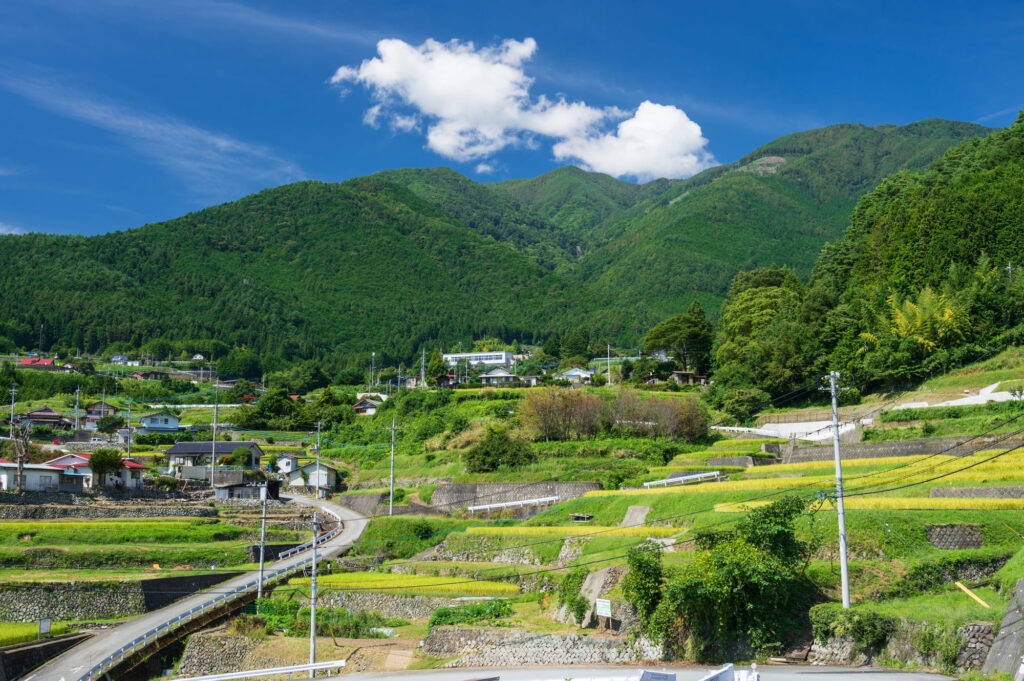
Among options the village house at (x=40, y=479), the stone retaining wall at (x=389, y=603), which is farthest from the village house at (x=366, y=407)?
the stone retaining wall at (x=389, y=603)

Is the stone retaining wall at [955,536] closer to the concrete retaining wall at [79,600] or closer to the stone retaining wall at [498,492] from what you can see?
the stone retaining wall at [498,492]

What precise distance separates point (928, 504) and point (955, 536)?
5.97ft

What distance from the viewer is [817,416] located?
136 ft

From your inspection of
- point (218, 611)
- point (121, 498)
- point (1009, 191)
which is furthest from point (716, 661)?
point (1009, 191)

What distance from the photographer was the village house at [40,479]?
3956cm

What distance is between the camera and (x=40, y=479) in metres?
40.8

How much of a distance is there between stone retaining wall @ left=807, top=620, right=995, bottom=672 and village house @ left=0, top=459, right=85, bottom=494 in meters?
37.4

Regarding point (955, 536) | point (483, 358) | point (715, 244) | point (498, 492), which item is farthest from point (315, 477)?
point (715, 244)

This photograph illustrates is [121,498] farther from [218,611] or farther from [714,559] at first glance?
[714,559]

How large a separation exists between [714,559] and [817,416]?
24.5 m

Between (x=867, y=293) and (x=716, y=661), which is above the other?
(x=867, y=293)

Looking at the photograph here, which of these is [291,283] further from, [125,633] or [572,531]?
[125,633]

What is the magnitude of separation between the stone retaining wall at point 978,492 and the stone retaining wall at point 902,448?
3588 millimetres

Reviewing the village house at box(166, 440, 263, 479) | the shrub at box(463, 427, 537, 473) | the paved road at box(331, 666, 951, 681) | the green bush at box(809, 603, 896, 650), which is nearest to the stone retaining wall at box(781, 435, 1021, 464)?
the green bush at box(809, 603, 896, 650)
